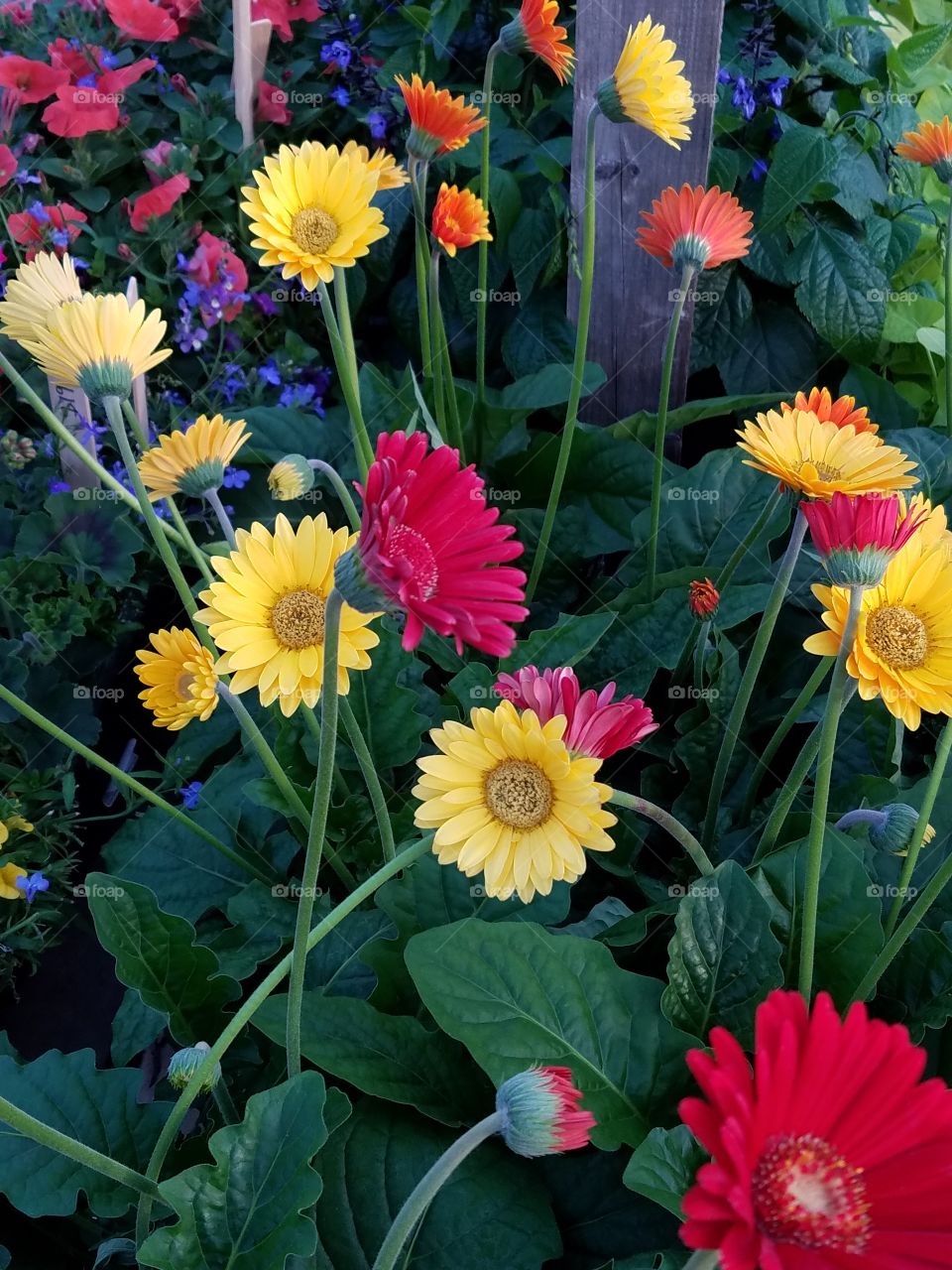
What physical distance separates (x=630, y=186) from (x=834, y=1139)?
1.28 metres

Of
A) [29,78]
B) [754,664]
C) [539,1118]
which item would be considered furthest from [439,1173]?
[29,78]

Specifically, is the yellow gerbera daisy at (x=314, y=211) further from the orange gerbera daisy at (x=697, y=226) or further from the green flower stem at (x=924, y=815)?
the green flower stem at (x=924, y=815)

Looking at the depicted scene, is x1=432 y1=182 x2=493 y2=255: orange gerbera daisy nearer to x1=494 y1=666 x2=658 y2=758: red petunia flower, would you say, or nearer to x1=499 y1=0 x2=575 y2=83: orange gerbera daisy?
x1=499 y1=0 x2=575 y2=83: orange gerbera daisy

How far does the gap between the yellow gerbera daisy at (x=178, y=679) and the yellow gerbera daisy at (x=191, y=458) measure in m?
0.12

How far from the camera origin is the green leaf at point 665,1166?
0.69 meters

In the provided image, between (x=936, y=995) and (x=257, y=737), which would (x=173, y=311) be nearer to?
(x=257, y=737)

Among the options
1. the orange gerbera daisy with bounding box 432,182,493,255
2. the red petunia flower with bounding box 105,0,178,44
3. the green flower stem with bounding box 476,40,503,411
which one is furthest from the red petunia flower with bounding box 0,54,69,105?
the orange gerbera daisy with bounding box 432,182,493,255

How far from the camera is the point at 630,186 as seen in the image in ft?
4.78

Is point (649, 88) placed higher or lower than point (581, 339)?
higher

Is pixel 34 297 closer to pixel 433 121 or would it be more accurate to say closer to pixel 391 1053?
pixel 433 121

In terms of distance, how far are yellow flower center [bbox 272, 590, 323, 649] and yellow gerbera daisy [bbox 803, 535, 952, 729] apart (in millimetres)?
315

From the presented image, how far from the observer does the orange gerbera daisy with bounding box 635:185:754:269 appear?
1.08m

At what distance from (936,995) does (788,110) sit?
4.72 feet

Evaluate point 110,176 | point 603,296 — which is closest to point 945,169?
point 603,296
